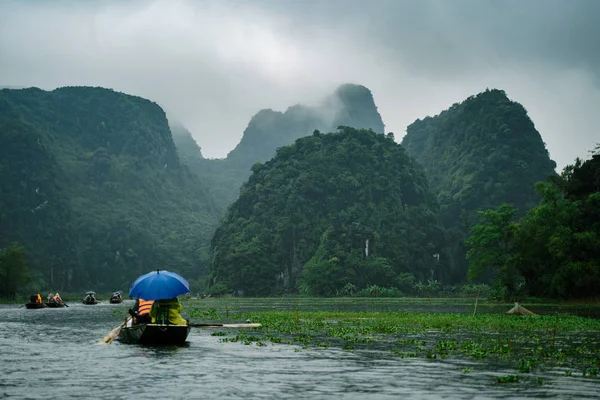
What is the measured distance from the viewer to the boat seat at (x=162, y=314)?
81.1 ft

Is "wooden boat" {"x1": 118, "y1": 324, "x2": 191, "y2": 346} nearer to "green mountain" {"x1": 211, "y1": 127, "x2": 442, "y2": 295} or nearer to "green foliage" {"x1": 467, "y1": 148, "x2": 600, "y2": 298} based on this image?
"green foliage" {"x1": 467, "y1": 148, "x2": 600, "y2": 298}

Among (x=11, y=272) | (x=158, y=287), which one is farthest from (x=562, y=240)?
(x=11, y=272)

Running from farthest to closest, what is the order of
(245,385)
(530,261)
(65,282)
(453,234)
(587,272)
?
1. (65,282)
2. (453,234)
3. (530,261)
4. (587,272)
5. (245,385)

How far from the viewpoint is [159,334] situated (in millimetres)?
24656

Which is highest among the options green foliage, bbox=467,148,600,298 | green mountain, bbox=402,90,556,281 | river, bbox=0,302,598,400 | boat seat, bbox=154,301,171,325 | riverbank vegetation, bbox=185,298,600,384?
green mountain, bbox=402,90,556,281

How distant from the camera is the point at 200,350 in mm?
23688

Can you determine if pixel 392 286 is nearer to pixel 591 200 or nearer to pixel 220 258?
pixel 220 258

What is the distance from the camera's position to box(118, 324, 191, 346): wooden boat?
24.4m

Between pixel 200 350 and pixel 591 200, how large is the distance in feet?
162

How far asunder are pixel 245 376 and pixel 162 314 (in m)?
8.81

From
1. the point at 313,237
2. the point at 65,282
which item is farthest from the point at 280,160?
Answer: the point at 65,282

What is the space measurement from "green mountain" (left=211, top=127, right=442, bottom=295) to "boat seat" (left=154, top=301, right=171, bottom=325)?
10025 cm

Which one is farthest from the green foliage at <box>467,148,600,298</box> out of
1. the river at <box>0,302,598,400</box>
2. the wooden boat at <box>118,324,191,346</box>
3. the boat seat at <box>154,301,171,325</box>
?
the boat seat at <box>154,301,171,325</box>

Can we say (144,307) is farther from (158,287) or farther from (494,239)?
(494,239)
